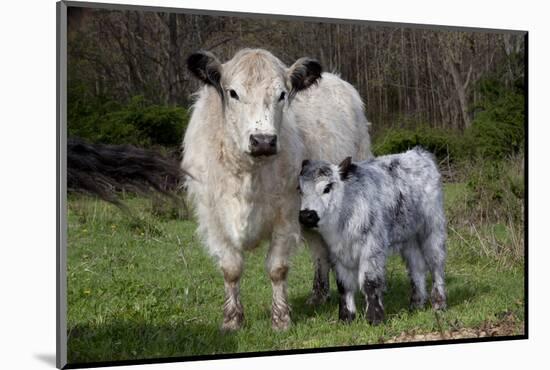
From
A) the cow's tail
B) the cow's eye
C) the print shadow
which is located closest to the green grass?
the print shadow

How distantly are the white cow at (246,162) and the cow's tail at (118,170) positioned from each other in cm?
113

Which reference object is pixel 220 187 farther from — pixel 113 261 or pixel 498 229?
pixel 498 229

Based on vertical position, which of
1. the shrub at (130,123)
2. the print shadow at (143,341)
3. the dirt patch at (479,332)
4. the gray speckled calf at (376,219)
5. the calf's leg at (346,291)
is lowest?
the dirt patch at (479,332)

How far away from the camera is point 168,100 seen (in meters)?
5.73

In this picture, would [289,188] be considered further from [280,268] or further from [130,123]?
[130,123]

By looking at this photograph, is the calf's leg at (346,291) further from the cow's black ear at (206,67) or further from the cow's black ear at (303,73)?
the cow's black ear at (206,67)

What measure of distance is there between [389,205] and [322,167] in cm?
58

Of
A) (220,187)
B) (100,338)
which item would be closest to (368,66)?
(220,187)

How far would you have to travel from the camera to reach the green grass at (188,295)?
5.29 meters

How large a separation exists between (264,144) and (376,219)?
1.11 m

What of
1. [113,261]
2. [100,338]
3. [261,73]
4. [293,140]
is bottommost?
[100,338]

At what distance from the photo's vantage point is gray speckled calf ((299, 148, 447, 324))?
5.69 metres

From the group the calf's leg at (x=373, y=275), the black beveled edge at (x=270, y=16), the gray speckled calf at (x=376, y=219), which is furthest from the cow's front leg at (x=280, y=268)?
the black beveled edge at (x=270, y=16)

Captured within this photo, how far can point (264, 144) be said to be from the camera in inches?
202
